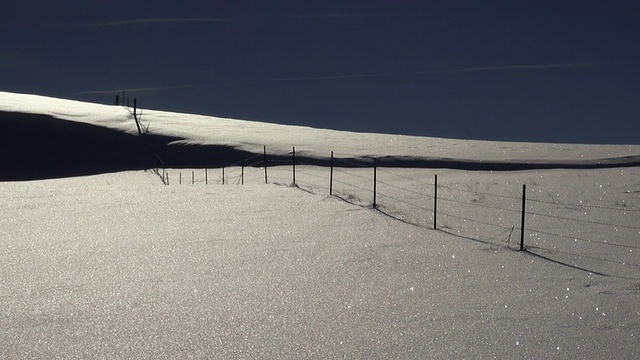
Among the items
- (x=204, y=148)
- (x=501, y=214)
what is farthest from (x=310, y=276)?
(x=204, y=148)

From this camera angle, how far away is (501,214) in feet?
43.2

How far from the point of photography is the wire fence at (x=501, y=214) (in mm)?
9430

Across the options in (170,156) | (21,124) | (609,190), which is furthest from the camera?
(21,124)

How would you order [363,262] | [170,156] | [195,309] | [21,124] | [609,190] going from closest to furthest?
[195,309] → [363,262] → [609,190] → [170,156] → [21,124]

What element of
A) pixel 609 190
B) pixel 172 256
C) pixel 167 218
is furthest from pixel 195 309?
pixel 609 190

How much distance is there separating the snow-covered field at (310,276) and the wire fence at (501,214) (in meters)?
0.07

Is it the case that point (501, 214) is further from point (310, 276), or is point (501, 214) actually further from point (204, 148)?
point (204, 148)

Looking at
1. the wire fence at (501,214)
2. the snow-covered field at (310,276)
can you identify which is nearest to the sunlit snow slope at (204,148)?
the wire fence at (501,214)

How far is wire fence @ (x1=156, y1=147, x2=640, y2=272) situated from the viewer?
943cm

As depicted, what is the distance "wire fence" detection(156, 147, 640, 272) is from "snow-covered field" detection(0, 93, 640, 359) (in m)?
0.07

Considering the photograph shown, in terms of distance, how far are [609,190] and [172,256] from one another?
41.9 ft

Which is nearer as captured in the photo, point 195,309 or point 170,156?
point 195,309

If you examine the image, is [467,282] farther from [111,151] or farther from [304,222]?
[111,151]

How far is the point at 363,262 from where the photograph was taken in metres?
8.23
